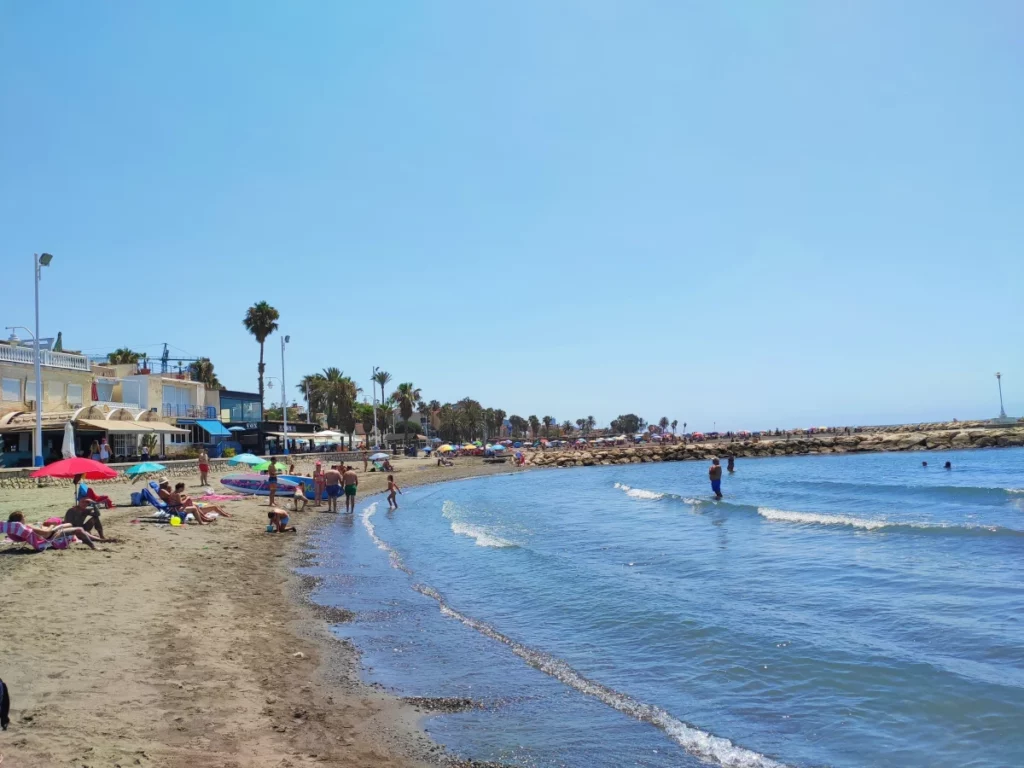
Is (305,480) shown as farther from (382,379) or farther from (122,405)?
(382,379)

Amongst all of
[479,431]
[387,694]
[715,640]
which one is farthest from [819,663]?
[479,431]

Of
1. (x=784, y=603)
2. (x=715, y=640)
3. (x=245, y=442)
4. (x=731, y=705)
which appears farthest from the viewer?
(x=245, y=442)

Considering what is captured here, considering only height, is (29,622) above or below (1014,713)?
above

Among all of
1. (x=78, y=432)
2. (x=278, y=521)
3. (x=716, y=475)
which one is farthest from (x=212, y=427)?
(x=716, y=475)

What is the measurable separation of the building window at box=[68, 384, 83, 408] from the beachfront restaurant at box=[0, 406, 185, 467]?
1.65 metres

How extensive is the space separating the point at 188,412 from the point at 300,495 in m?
25.6

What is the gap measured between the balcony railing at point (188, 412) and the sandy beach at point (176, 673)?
34.2 m

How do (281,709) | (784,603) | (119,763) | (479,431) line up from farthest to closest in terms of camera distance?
(479,431) < (784,603) < (281,709) < (119,763)

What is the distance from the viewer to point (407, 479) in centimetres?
4678

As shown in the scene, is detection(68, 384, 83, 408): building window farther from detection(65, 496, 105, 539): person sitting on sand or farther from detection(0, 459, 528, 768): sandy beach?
detection(0, 459, 528, 768): sandy beach

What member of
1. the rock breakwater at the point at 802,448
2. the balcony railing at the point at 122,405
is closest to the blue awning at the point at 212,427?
the balcony railing at the point at 122,405

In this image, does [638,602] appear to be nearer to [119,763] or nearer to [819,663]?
[819,663]

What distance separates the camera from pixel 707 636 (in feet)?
31.7

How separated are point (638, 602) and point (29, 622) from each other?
8.43m
